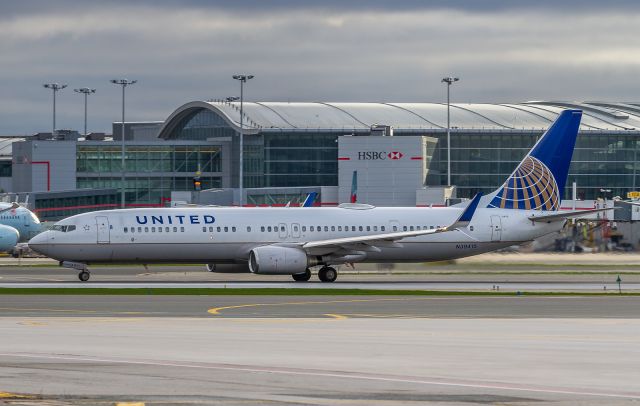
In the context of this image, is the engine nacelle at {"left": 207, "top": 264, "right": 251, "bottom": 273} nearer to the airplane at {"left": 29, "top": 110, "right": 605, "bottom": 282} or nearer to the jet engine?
the airplane at {"left": 29, "top": 110, "right": 605, "bottom": 282}

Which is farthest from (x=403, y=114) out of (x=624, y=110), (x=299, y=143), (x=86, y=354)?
(x=86, y=354)

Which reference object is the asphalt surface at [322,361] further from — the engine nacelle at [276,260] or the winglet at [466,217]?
the engine nacelle at [276,260]

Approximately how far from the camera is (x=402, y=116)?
5832 inches

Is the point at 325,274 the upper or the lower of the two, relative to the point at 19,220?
lower

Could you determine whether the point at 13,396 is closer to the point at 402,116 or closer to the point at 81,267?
the point at 81,267

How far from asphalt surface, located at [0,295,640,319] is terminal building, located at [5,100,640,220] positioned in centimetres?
8171

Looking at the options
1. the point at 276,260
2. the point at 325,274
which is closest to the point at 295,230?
the point at 325,274

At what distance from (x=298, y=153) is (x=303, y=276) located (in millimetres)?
82995

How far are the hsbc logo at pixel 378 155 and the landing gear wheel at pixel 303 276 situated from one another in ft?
203

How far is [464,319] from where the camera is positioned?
1417 inches

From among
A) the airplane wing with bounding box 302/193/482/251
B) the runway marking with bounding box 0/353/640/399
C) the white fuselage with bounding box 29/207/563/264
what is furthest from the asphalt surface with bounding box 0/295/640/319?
the white fuselage with bounding box 29/207/563/264

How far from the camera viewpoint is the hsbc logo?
123 m

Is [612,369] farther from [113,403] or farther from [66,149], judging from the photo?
[66,149]

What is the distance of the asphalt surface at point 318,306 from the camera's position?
38156mm
